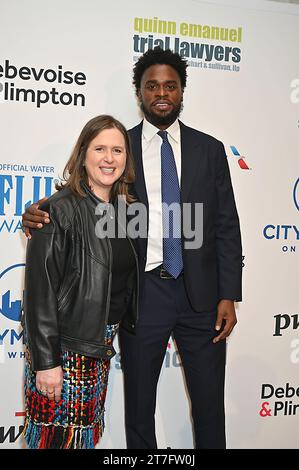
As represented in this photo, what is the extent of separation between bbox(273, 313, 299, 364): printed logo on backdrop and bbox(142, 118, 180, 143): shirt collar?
123 cm

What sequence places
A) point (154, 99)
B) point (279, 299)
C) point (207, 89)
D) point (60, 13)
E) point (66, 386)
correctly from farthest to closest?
point (279, 299), point (207, 89), point (60, 13), point (154, 99), point (66, 386)

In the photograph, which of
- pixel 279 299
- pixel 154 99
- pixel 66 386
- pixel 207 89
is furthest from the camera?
pixel 279 299

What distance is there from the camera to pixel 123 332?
6.96ft

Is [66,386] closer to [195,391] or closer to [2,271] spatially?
[195,391]

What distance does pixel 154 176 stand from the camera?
210 cm

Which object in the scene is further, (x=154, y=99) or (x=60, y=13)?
(x=60, y=13)

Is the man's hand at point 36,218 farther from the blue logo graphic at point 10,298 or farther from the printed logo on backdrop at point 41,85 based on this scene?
the printed logo on backdrop at point 41,85

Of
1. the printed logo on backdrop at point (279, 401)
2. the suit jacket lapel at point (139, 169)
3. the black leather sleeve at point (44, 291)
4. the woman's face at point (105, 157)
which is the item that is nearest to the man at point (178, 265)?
the suit jacket lapel at point (139, 169)

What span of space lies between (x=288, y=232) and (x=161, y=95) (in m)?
1.12

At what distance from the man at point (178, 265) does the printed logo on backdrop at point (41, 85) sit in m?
0.37

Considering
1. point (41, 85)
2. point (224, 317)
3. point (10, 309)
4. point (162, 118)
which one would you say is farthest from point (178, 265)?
point (41, 85)

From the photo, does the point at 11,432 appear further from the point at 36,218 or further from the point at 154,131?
the point at 154,131
